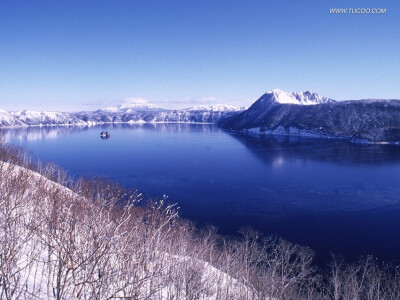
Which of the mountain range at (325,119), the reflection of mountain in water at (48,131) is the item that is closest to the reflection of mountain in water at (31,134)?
the reflection of mountain in water at (48,131)

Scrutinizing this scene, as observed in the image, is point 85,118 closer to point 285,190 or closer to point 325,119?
→ point 325,119

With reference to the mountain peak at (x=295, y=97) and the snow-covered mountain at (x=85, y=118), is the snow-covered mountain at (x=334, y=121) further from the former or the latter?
the snow-covered mountain at (x=85, y=118)

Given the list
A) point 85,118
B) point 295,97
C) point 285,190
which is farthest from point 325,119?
point 85,118

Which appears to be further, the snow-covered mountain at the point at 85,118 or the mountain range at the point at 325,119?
the snow-covered mountain at the point at 85,118

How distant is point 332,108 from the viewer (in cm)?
8094

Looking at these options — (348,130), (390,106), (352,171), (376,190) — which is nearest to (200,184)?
(376,190)

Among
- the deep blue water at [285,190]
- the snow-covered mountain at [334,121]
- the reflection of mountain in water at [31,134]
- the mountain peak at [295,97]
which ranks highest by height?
the mountain peak at [295,97]

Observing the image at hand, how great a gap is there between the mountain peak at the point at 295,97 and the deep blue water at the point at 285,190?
2929 inches

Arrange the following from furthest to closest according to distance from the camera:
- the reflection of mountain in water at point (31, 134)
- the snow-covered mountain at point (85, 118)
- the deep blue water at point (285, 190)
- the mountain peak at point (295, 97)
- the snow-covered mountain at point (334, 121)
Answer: the snow-covered mountain at point (85, 118)
the mountain peak at point (295, 97)
the reflection of mountain in water at point (31, 134)
the snow-covered mountain at point (334, 121)
the deep blue water at point (285, 190)

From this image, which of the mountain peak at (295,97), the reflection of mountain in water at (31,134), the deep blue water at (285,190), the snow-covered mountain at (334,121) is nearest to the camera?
the deep blue water at (285,190)

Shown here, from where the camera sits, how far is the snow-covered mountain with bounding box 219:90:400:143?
59237mm

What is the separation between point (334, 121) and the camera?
73.6 metres

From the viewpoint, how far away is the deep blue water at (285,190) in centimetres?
1424

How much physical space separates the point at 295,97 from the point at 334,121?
59416mm
